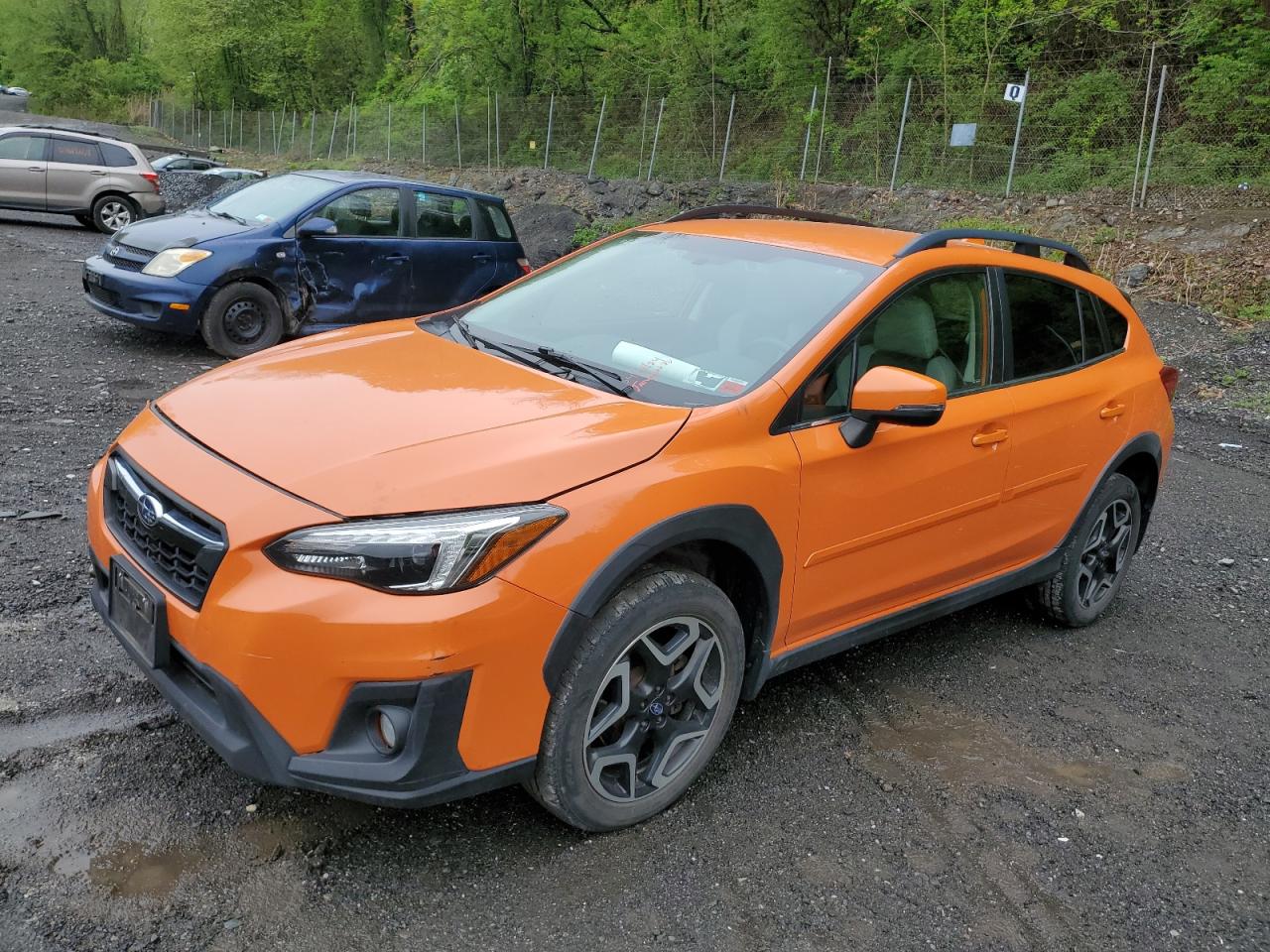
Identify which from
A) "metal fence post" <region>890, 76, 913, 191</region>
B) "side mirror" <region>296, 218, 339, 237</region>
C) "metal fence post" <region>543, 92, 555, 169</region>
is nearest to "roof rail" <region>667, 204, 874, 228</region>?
"side mirror" <region>296, 218, 339, 237</region>

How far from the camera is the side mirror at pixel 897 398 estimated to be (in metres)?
3.17

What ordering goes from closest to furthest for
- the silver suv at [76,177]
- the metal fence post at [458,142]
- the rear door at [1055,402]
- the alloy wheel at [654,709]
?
the alloy wheel at [654,709], the rear door at [1055,402], the silver suv at [76,177], the metal fence post at [458,142]

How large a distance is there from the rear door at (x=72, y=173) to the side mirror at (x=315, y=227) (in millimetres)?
10642

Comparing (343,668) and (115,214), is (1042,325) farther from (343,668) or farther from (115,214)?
(115,214)

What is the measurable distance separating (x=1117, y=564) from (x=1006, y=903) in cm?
258

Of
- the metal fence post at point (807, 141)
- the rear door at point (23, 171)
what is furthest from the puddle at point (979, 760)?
the metal fence post at point (807, 141)

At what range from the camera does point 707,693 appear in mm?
3164

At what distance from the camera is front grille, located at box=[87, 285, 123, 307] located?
8.48m

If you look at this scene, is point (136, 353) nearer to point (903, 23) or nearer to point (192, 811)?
point (192, 811)

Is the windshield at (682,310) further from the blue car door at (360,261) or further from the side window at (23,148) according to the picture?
the side window at (23,148)

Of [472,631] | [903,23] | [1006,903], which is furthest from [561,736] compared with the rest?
[903,23]

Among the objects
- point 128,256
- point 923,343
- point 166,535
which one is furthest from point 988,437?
point 128,256

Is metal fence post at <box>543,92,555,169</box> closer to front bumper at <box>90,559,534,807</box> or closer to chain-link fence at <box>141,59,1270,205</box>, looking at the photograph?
chain-link fence at <box>141,59,1270,205</box>

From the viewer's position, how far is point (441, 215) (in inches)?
389
